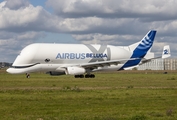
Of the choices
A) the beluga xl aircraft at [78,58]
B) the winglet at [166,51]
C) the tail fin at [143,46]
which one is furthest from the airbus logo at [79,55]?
the winglet at [166,51]

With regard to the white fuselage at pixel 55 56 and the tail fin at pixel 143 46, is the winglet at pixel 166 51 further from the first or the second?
the white fuselage at pixel 55 56

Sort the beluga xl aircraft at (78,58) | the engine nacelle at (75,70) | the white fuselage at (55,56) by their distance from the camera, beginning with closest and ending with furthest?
the white fuselage at (55,56)
the beluga xl aircraft at (78,58)
the engine nacelle at (75,70)

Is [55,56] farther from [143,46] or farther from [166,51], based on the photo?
[166,51]

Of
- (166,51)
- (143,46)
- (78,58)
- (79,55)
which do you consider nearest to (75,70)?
(78,58)

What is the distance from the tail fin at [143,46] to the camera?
72688 millimetres

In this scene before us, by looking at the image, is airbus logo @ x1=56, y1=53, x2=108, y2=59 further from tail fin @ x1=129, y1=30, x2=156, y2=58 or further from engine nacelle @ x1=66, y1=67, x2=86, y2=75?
tail fin @ x1=129, y1=30, x2=156, y2=58

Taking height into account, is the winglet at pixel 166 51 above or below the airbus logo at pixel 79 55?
above

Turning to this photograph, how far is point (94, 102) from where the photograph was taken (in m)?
21.8

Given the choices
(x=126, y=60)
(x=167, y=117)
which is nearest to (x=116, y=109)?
(x=167, y=117)

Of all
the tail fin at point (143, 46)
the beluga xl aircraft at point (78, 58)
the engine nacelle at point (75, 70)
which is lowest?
the engine nacelle at point (75, 70)

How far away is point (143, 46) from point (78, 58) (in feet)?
53.0

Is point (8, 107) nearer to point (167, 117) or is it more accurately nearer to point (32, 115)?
point (32, 115)

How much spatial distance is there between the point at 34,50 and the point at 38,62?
1.99m

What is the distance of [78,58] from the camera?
63.2m
